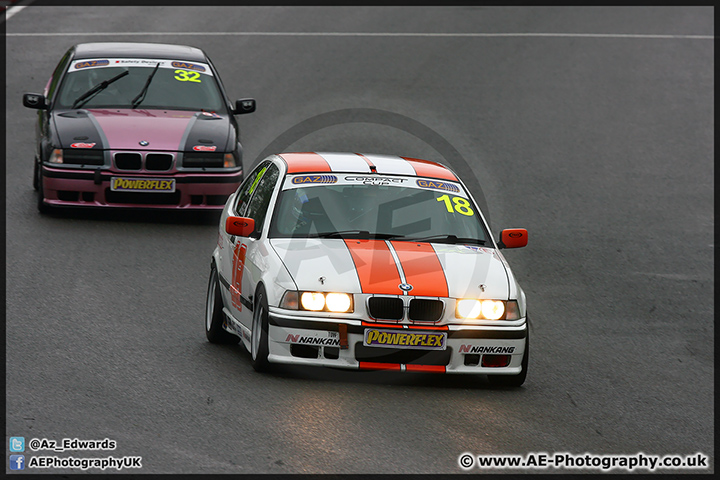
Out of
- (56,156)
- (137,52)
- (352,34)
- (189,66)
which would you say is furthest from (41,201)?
(352,34)

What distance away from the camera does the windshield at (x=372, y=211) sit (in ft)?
27.5

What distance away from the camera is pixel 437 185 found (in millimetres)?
8953

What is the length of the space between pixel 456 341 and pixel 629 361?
2238mm

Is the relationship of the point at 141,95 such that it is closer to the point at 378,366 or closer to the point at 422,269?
the point at 422,269

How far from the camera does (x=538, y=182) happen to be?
659 inches

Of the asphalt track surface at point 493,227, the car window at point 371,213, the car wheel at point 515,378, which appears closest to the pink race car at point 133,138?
the asphalt track surface at point 493,227

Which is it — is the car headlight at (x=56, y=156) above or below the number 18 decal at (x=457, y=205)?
below

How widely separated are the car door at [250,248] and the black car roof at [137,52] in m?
5.75

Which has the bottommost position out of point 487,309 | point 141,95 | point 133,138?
point 487,309

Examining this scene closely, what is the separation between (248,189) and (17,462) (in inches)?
161

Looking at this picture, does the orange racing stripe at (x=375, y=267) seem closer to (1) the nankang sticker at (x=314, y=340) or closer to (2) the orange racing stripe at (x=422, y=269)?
(2) the orange racing stripe at (x=422, y=269)

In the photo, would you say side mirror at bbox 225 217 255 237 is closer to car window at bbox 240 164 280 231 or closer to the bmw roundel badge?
car window at bbox 240 164 280 231

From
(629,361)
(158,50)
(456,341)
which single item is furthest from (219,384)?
(158,50)

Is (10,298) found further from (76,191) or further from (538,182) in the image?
(538,182)
